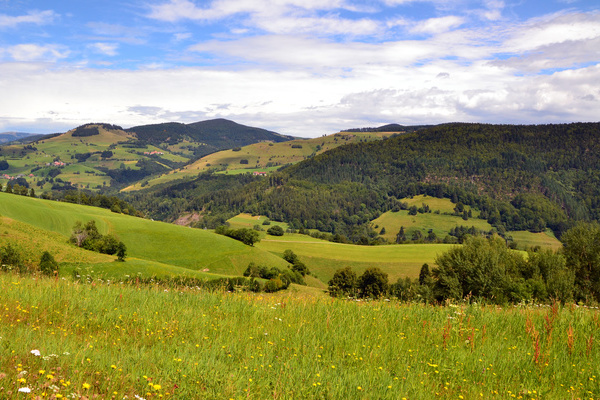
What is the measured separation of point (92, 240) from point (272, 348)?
9251 cm

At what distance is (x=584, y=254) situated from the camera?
53.4 metres

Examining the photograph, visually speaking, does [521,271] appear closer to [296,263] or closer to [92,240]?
[296,263]

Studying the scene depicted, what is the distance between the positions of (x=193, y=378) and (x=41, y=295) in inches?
212

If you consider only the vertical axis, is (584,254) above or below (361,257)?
above

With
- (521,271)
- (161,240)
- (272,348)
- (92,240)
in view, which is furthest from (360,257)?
(272,348)

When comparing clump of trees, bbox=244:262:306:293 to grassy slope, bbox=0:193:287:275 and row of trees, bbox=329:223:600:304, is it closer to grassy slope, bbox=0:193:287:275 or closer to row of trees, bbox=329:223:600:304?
grassy slope, bbox=0:193:287:275

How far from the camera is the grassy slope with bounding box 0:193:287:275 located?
93.8m

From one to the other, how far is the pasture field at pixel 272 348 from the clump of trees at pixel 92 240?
78.3m

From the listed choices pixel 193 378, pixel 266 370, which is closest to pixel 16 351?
pixel 193 378

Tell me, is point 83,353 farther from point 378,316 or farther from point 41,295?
point 378,316

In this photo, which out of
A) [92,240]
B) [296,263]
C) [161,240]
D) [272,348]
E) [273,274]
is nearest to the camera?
[272,348]

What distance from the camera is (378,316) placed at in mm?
8586

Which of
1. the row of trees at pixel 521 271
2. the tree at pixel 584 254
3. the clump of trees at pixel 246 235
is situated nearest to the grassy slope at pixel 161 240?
the clump of trees at pixel 246 235

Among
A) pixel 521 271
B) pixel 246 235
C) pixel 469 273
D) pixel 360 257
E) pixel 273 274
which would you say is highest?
pixel 469 273
